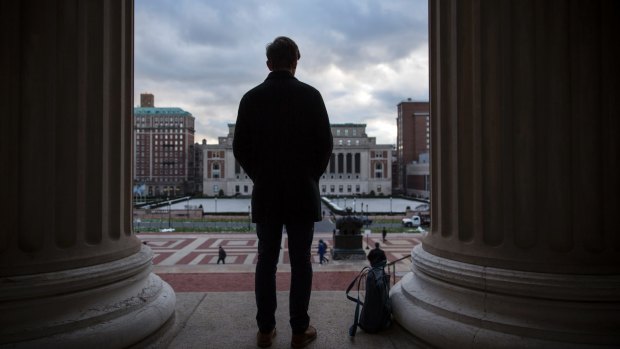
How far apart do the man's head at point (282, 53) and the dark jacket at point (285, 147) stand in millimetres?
186

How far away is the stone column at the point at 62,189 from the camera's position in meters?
2.83

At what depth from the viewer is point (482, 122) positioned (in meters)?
3.29

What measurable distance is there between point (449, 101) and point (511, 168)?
81 centimetres

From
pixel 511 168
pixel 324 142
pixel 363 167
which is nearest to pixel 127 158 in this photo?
pixel 324 142

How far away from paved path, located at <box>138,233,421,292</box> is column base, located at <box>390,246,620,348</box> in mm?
4460

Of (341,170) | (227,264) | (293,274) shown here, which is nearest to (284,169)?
(293,274)

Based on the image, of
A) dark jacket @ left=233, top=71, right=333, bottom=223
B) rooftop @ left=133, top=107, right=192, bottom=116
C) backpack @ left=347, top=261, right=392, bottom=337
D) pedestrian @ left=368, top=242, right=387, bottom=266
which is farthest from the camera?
rooftop @ left=133, top=107, right=192, bottom=116

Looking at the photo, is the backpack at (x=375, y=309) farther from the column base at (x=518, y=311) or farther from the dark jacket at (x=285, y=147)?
the dark jacket at (x=285, y=147)

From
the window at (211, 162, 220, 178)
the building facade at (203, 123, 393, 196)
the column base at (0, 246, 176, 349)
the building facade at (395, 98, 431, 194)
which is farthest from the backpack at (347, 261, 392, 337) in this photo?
the building facade at (395, 98, 431, 194)

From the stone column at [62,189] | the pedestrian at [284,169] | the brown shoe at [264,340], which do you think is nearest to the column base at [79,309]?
the stone column at [62,189]

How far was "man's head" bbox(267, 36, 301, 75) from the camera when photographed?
3.26 meters

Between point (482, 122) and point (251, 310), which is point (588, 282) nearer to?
point (482, 122)

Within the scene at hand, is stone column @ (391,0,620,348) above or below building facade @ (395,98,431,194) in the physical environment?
below

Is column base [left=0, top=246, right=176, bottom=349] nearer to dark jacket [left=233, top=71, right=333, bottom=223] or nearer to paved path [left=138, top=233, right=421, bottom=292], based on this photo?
dark jacket [left=233, top=71, right=333, bottom=223]
